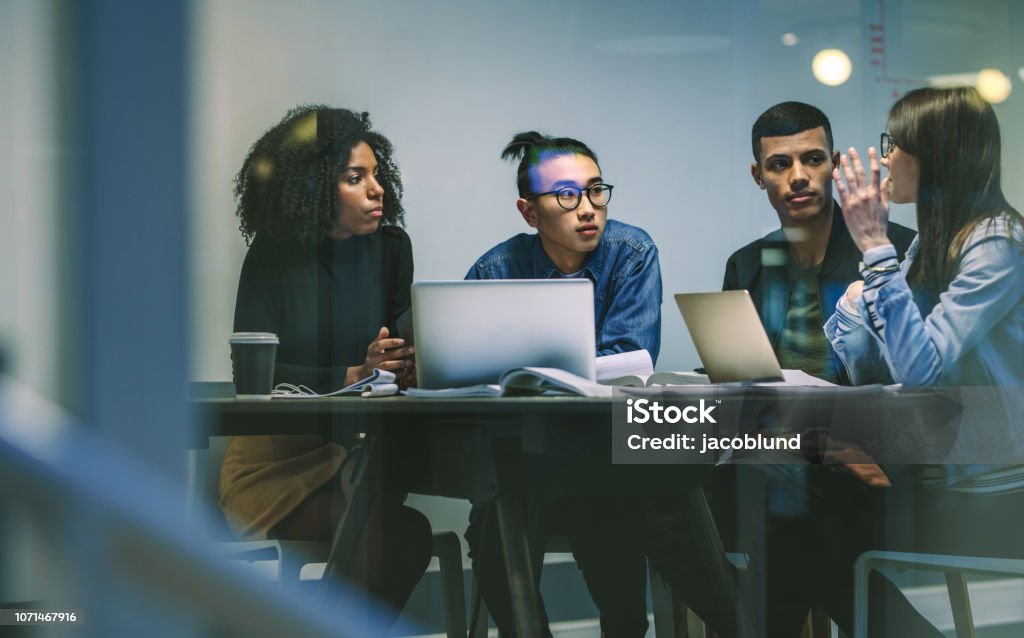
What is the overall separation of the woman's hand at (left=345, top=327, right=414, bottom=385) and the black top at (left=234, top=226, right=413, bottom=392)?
19mm

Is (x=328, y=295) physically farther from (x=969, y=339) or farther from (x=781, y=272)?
(x=969, y=339)

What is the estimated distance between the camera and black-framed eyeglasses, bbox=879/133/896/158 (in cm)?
218

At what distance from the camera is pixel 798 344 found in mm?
2111

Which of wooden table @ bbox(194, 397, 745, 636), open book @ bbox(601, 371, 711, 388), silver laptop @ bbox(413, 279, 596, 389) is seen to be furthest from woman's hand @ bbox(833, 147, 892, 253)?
silver laptop @ bbox(413, 279, 596, 389)

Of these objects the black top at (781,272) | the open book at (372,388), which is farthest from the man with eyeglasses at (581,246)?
the open book at (372,388)

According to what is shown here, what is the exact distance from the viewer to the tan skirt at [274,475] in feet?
5.09

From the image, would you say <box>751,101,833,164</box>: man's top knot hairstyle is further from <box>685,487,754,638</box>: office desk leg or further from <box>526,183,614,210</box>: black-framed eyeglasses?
<box>685,487,754,638</box>: office desk leg

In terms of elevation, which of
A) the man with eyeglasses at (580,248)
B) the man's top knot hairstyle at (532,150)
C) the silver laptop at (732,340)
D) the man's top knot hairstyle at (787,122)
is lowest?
the silver laptop at (732,340)

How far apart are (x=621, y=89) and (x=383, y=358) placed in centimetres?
88

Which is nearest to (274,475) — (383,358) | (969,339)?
(383,358)

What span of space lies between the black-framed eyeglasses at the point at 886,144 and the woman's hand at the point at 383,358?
127 cm

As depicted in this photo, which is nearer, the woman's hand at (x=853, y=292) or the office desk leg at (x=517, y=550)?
the office desk leg at (x=517, y=550)

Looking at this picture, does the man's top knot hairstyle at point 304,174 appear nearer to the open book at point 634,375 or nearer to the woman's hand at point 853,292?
the open book at point 634,375

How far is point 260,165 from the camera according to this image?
2096 mm
